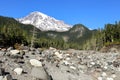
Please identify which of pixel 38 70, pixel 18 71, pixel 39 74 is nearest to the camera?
pixel 39 74

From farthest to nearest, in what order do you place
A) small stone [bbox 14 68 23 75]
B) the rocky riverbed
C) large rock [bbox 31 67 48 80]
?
1. small stone [bbox 14 68 23 75]
2. the rocky riverbed
3. large rock [bbox 31 67 48 80]

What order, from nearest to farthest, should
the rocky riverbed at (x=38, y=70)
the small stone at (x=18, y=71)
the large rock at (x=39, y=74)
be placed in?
the large rock at (x=39, y=74)
the rocky riverbed at (x=38, y=70)
the small stone at (x=18, y=71)

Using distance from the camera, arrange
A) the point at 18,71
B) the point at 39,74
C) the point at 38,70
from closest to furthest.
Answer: the point at 39,74
the point at 18,71
the point at 38,70

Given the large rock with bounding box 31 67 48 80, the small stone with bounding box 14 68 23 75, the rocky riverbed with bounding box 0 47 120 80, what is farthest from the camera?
the small stone with bounding box 14 68 23 75

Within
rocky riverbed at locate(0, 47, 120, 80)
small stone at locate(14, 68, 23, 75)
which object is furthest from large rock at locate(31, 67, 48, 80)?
small stone at locate(14, 68, 23, 75)

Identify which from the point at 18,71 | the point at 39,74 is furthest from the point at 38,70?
the point at 18,71

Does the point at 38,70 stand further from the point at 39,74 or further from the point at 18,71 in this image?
the point at 18,71

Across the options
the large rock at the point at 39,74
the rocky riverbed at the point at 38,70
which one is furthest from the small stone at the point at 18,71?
the large rock at the point at 39,74

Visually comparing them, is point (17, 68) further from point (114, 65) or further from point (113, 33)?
point (113, 33)

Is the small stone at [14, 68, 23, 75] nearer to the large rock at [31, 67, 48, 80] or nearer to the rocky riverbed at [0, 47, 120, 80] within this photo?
the rocky riverbed at [0, 47, 120, 80]

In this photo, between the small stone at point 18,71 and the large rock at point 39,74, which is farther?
the small stone at point 18,71

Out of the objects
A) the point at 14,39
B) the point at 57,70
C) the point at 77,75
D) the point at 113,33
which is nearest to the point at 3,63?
the point at 57,70

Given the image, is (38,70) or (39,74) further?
(38,70)

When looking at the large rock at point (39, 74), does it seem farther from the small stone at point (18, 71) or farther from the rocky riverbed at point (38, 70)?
the small stone at point (18, 71)
